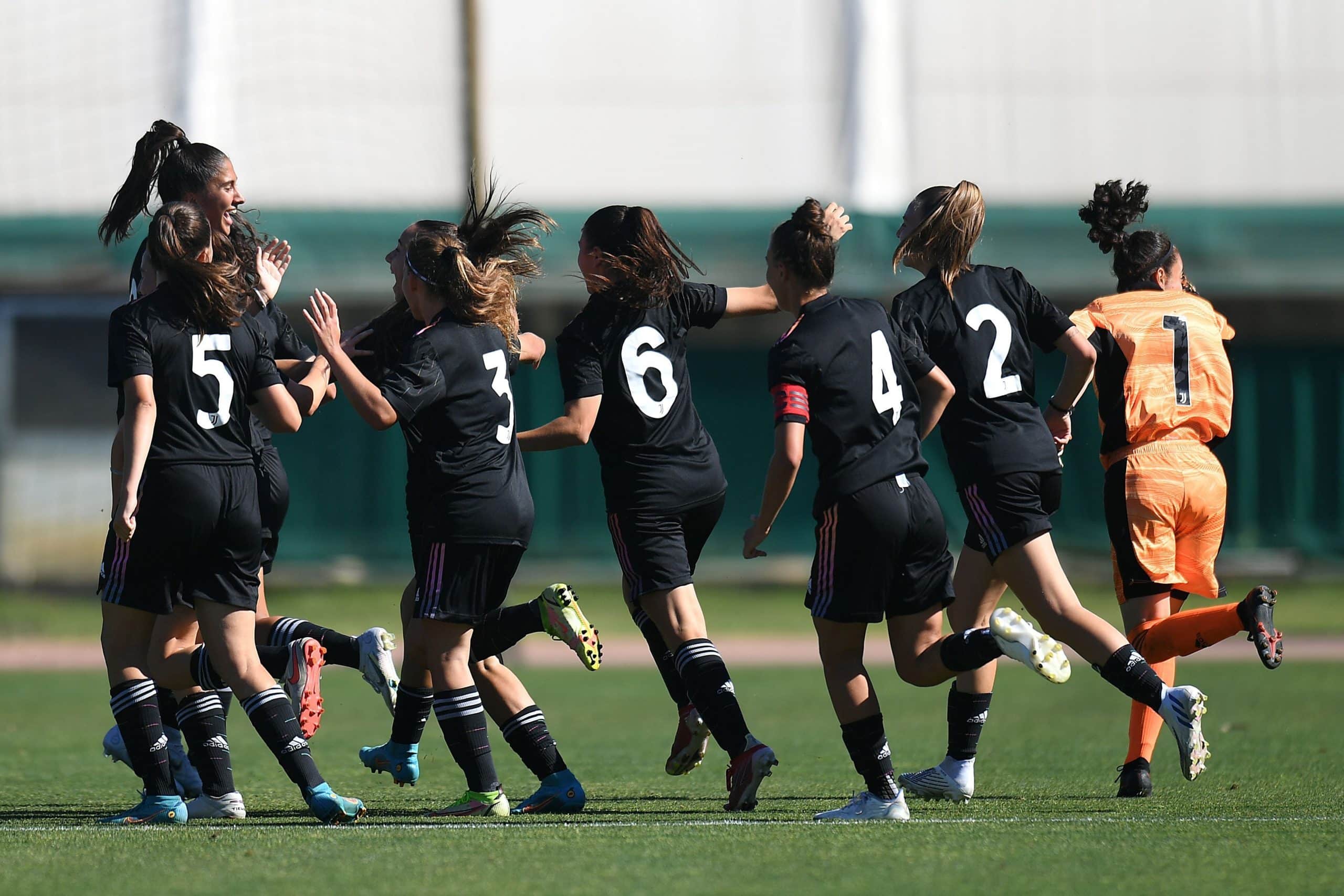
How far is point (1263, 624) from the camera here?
5.77 m

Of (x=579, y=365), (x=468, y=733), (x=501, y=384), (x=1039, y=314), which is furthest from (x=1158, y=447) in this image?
(x=468, y=733)

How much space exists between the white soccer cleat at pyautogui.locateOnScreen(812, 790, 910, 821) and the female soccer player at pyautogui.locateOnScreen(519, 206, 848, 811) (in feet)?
1.23

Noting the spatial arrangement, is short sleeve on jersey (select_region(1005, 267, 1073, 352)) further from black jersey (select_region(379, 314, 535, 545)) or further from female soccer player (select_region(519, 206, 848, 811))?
black jersey (select_region(379, 314, 535, 545))

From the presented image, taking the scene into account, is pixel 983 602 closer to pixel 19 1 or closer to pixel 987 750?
pixel 987 750

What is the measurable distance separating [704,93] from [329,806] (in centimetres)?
1541

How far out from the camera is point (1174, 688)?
5.51 m

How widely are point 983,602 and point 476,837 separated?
7.08ft

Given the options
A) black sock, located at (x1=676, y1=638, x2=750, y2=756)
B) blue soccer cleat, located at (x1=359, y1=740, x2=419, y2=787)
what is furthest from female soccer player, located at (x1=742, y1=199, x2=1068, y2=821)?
blue soccer cleat, located at (x1=359, y1=740, x2=419, y2=787)

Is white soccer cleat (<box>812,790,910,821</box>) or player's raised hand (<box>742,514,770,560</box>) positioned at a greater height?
player's raised hand (<box>742,514,770,560</box>)

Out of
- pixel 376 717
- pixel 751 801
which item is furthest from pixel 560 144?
pixel 751 801

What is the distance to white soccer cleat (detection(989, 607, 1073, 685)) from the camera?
5.13 m

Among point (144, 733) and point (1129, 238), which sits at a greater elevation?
point (1129, 238)

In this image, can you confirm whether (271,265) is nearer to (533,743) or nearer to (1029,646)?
(533,743)

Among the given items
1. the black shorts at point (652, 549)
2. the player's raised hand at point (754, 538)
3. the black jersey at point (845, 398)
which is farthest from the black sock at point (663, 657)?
the black jersey at point (845, 398)
